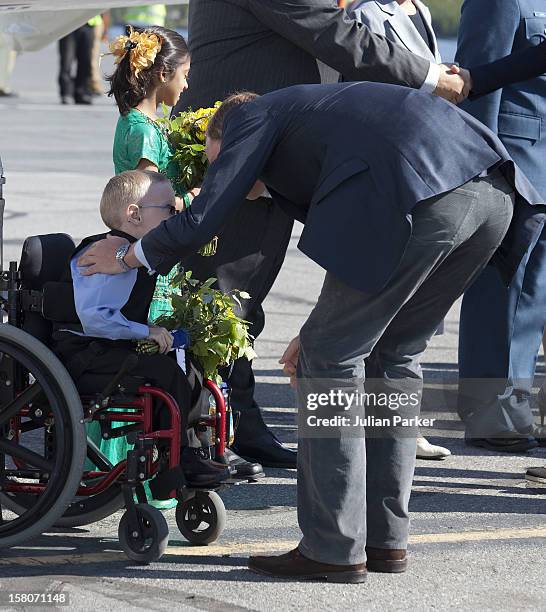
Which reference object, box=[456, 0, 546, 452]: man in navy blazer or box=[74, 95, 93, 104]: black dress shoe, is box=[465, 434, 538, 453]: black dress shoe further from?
box=[74, 95, 93, 104]: black dress shoe

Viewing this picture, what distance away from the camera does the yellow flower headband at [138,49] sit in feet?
16.2

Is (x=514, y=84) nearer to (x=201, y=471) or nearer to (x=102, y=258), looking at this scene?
(x=102, y=258)

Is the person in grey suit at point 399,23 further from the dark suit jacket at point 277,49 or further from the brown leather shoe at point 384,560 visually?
the brown leather shoe at point 384,560

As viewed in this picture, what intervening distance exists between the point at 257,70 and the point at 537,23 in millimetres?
1310

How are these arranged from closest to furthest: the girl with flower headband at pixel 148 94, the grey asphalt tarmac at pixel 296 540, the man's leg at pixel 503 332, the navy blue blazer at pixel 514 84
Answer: the grey asphalt tarmac at pixel 296 540 < the girl with flower headband at pixel 148 94 < the navy blue blazer at pixel 514 84 < the man's leg at pixel 503 332

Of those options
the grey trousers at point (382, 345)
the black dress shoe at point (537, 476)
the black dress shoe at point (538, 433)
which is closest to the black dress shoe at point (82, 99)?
the black dress shoe at point (538, 433)

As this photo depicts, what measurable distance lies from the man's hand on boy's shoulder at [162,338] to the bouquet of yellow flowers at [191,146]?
0.63m

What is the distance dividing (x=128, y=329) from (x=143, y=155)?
0.88 m

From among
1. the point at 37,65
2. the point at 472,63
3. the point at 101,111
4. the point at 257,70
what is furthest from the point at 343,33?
the point at 37,65

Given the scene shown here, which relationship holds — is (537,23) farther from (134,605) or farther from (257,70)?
(134,605)

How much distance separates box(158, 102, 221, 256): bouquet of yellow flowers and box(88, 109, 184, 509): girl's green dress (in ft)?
0.12

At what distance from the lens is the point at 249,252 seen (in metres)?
5.12

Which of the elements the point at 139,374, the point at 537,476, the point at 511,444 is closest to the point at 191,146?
the point at 139,374

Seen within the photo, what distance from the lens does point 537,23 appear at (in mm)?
5719
